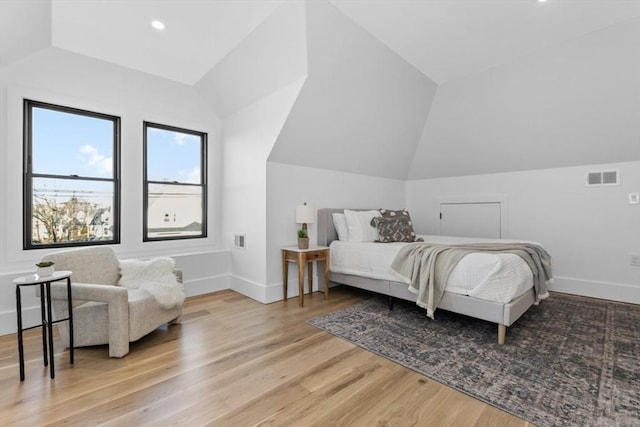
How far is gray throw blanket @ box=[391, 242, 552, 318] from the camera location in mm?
2609

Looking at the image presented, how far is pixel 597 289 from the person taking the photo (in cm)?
367

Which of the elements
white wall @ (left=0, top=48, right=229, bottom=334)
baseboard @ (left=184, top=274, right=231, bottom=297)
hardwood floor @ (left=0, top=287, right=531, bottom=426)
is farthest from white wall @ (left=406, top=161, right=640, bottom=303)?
white wall @ (left=0, top=48, right=229, bottom=334)

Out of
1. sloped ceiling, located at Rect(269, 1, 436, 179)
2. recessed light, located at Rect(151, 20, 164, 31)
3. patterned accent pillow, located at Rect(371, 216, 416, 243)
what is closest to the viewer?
recessed light, located at Rect(151, 20, 164, 31)

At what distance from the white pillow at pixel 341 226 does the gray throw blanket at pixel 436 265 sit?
3.30 feet

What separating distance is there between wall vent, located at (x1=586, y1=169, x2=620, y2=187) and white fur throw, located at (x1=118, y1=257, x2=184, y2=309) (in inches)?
194

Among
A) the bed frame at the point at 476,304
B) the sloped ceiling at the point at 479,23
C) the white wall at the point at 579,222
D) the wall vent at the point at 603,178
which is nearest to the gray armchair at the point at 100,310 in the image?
the bed frame at the point at 476,304

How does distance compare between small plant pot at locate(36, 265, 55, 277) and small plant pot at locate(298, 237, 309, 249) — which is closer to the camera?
small plant pot at locate(36, 265, 55, 277)

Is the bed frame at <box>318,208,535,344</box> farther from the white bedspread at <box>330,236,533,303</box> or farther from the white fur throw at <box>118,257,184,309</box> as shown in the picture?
the white fur throw at <box>118,257,184,309</box>

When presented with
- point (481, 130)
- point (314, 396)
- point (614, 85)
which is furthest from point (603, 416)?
point (481, 130)

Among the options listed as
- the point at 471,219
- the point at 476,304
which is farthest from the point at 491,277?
the point at 471,219

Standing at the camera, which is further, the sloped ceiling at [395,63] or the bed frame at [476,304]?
the sloped ceiling at [395,63]

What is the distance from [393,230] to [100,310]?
3051mm

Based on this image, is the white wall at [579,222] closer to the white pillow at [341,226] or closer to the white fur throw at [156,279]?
the white pillow at [341,226]

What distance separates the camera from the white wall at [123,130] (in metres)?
2.66
